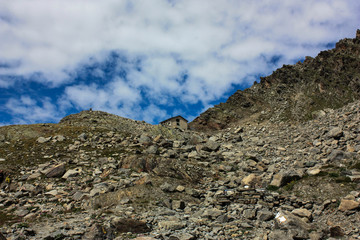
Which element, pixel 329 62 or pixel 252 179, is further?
pixel 329 62

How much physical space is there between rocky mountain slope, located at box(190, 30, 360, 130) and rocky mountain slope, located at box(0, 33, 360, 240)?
28.6 m

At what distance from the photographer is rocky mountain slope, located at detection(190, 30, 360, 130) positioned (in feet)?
176

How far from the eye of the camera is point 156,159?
70.6ft

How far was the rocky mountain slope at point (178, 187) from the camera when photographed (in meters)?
11.2

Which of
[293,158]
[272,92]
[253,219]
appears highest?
[272,92]

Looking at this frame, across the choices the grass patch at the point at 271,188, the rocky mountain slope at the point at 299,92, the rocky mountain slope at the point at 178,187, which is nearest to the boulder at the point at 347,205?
the rocky mountain slope at the point at 178,187

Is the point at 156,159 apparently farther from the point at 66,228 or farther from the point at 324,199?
the point at 324,199

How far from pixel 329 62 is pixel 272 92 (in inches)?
677

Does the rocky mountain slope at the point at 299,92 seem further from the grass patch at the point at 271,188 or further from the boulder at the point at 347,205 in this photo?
the boulder at the point at 347,205

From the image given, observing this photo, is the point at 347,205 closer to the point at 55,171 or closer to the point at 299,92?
the point at 55,171

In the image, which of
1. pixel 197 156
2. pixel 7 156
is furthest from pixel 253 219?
pixel 7 156

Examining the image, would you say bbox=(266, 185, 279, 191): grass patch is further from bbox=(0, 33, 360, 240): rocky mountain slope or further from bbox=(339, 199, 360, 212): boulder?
bbox=(339, 199, 360, 212): boulder

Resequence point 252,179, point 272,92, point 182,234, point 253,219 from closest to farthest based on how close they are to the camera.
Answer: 1. point 182,234
2. point 253,219
3. point 252,179
4. point 272,92

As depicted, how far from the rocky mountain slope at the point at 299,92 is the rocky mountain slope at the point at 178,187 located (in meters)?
28.6
